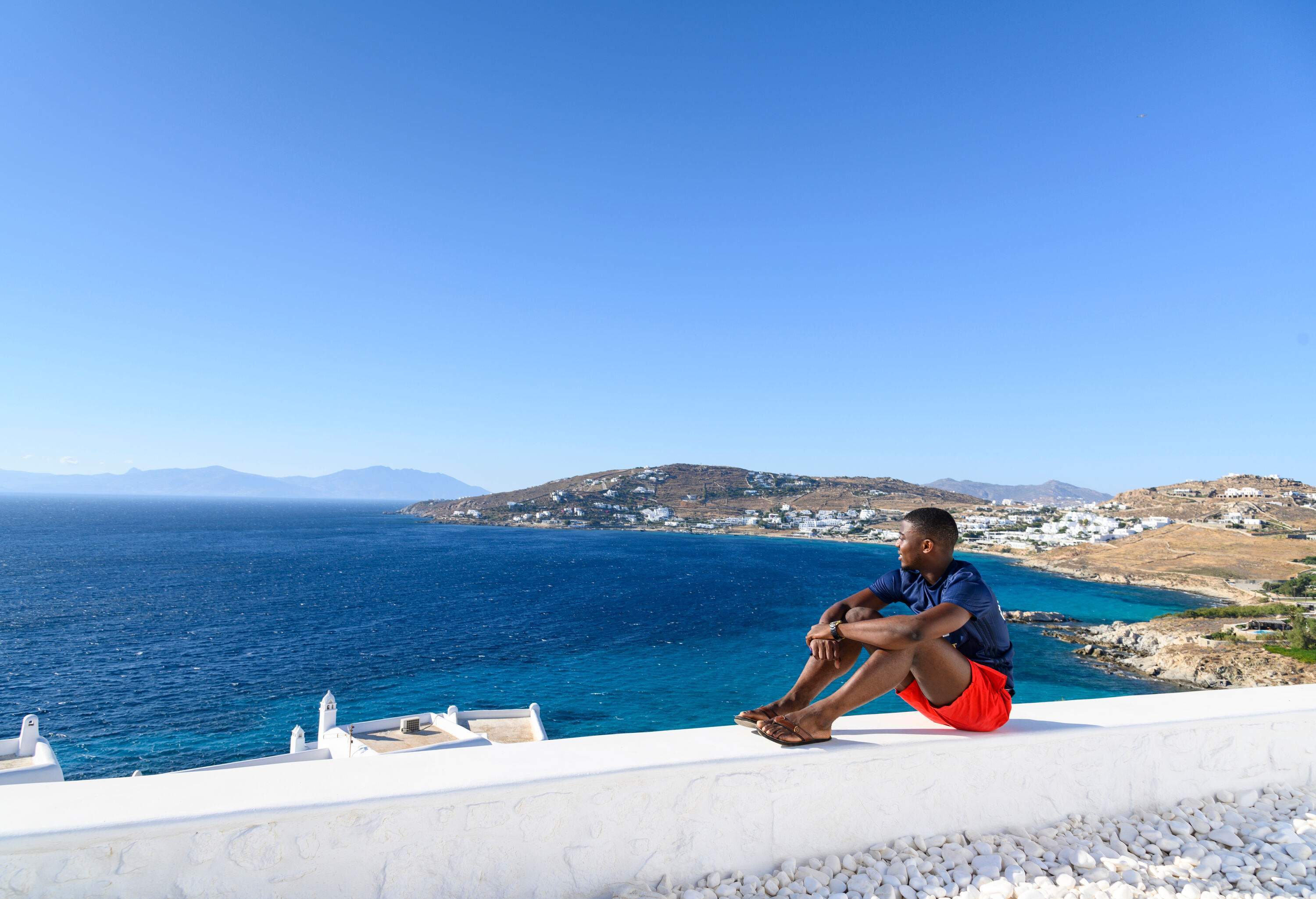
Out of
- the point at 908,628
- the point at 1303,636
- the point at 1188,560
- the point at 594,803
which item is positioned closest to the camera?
the point at 594,803

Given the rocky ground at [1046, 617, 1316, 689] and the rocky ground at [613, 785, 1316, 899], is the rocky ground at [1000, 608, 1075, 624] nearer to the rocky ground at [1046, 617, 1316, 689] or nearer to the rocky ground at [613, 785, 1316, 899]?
the rocky ground at [1046, 617, 1316, 689]

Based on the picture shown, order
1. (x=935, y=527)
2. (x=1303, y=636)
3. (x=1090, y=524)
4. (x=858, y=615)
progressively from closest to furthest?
1. (x=858, y=615)
2. (x=935, y=527)
3. (x=1303, y=636)
4. (x=1090, y=524)

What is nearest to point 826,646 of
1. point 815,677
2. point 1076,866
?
point 815,677

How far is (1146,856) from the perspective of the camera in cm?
265

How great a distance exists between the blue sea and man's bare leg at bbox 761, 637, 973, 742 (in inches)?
800

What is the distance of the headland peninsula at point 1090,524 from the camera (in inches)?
1238

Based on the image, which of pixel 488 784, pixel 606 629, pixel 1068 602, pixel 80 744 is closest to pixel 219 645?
pixel 80 744

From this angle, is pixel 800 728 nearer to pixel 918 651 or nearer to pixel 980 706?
pixel 918 651

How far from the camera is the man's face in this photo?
113 inches

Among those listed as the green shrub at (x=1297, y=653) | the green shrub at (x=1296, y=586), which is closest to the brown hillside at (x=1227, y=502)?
the green shrub at (x=1296, y=586)

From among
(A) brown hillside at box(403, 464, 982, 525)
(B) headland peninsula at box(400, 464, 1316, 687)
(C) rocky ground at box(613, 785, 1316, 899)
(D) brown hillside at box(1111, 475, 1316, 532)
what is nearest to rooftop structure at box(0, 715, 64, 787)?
(C) rocky ground at box(613, 785, 1316, 899)

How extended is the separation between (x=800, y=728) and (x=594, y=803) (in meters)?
0.83

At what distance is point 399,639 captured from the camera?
3356 cm

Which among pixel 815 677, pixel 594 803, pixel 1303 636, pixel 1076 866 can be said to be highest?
pixel 815 677
